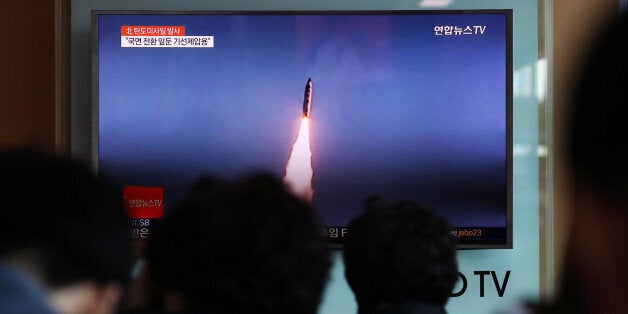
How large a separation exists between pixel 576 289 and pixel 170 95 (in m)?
3.05

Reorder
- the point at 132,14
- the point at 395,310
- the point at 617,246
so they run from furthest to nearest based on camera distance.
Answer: the point at 132,14 → the point at 395,310 → the point at 617,246

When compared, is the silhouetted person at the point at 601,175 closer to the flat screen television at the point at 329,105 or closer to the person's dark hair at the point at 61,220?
the person's dark hair at the point at 61,220

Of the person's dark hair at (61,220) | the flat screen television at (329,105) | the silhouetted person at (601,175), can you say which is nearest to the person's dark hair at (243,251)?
the person's dark hair at (61,220)

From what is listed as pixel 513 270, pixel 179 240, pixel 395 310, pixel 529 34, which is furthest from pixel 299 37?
pixel 179 240

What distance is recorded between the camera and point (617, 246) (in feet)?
1.83

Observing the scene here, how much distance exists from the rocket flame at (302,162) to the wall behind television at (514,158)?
1.44 feet

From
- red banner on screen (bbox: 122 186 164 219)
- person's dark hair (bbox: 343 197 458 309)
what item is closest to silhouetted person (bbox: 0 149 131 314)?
person's dark hair (bbox: 343 197 458 309)

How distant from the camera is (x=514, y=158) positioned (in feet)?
11.8

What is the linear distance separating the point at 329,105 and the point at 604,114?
3.00m

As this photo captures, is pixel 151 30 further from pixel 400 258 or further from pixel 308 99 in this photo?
pixel 400 258

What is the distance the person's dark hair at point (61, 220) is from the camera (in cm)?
87

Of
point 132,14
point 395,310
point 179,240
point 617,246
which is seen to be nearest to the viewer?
point 617,246

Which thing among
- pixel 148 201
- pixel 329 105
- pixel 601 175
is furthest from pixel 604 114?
pixel 148 201

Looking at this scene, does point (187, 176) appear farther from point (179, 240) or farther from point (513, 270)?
point (179, 240)
